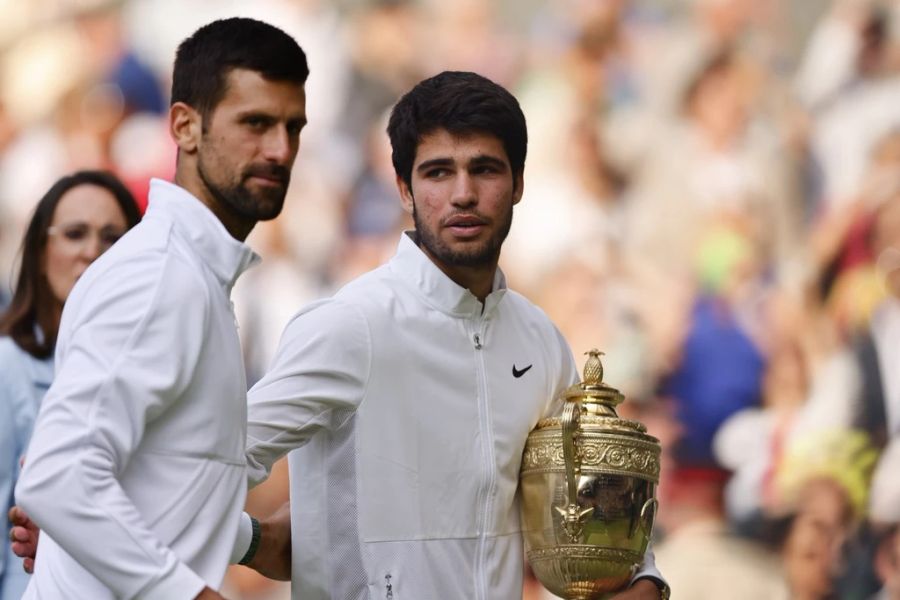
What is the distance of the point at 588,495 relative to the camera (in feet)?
12.1

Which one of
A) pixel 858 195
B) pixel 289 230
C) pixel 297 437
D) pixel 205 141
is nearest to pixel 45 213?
pixel 297 437

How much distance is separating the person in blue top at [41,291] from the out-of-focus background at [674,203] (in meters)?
3.40

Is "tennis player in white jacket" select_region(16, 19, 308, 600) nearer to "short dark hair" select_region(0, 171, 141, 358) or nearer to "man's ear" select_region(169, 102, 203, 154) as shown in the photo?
"man's ear" select_region(169, 102, 203, 154)

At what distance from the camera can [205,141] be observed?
2.89m

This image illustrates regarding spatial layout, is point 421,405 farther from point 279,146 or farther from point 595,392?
point 279,146

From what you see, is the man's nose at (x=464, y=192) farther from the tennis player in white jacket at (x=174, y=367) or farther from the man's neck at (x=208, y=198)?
the man's neck at (x=208, y=198)

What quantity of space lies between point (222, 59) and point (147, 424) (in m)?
0.63

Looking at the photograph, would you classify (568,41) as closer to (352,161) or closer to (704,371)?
(352,161)

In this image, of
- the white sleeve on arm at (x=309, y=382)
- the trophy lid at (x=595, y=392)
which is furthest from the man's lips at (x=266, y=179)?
the trophy lid at (x=595, y=392)

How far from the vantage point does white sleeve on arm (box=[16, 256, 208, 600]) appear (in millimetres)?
2557

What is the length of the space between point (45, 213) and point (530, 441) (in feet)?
5.34

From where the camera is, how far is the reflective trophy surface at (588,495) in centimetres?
368

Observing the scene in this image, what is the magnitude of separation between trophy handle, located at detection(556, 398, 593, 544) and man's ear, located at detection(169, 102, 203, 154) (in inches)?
44.3

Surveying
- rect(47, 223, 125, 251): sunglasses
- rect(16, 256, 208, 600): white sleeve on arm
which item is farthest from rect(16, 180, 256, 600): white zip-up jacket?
rect(47, 223, 125, 251): sunglasses
